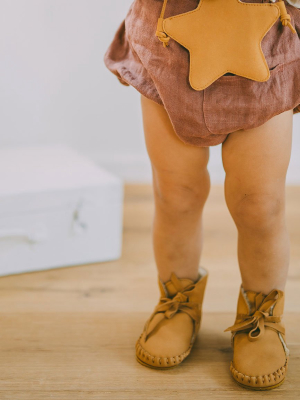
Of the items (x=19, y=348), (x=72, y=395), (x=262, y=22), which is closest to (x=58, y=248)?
(x=19, y=348)

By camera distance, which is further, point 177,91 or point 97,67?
point 97,67

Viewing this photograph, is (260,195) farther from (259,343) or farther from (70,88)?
(70,88)

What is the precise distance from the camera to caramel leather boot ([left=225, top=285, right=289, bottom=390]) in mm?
702

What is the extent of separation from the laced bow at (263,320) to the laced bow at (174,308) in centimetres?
9

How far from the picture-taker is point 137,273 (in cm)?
108

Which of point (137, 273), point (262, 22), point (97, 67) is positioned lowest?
point (137, 273)

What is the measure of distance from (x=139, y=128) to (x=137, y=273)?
73 cm

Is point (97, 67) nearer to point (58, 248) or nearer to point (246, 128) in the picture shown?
point (58, 248)

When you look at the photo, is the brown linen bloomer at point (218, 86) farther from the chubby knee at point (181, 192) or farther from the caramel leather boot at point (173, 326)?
the caramel leather boot at point (173, 326)

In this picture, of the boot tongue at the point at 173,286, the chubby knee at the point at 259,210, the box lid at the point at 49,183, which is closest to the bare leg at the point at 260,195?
the chubby knee at the point at 259,210

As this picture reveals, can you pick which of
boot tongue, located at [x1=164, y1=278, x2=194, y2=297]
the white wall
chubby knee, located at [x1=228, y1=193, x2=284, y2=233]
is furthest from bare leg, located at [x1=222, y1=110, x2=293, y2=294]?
the white wall

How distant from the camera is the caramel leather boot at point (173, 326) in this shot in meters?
0.75

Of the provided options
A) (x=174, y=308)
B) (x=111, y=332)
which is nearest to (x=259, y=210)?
(x=174, y=308)

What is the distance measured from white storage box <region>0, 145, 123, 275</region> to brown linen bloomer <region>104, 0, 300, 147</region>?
1.56 feet
